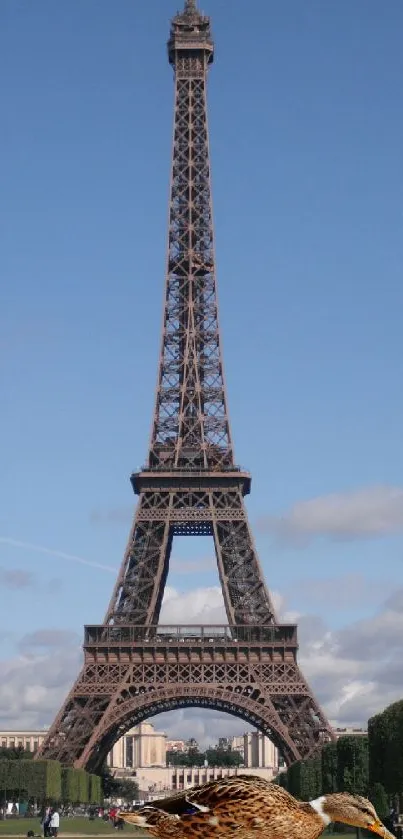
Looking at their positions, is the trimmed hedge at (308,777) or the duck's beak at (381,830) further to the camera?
the trimmed hedge at (308,777)

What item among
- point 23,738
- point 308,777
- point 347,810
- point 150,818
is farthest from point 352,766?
point 23,738

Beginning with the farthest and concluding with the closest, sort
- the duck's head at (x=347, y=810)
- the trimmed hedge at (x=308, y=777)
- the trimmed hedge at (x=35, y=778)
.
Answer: the trimmed hedge at (x=35, y=778), the trimmed hedge at (x=308, y=777), the duck's head at (x=347, y=810)

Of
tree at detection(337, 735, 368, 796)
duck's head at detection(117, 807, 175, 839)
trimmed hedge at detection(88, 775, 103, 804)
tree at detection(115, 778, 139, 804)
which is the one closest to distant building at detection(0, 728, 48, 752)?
tree at detection(115, 778, 139, 804)

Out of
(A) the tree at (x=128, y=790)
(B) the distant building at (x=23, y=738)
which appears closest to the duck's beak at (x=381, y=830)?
(A) the tree at (x=128, y=790)

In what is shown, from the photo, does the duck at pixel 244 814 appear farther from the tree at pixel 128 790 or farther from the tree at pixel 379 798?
the tree at pixel 128 790

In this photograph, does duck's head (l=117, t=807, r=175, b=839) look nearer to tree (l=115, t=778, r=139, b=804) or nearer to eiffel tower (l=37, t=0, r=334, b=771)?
eiffel tower (l=37, t=0, r=334, b=771)

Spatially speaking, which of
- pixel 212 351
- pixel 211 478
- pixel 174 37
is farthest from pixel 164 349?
pixel 174 37

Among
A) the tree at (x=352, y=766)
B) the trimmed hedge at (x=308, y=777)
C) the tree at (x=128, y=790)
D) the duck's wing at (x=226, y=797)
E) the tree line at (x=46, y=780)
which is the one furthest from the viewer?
the tree at (x=128, y=790)

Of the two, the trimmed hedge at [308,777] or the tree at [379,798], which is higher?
the trimmed hedge at [308,777]

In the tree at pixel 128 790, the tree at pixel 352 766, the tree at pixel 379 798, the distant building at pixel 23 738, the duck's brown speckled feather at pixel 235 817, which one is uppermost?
the distant building at pixel 23 738
